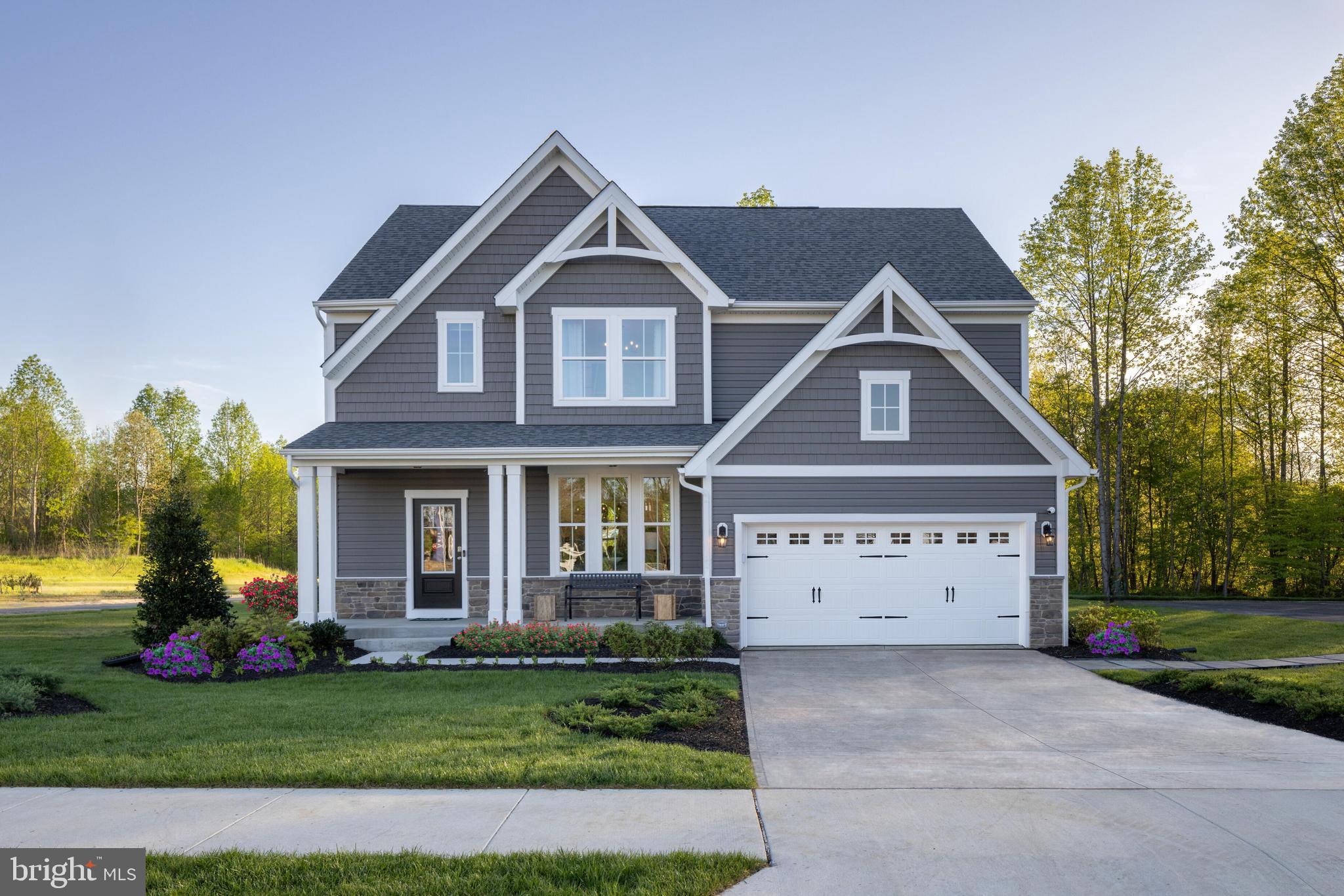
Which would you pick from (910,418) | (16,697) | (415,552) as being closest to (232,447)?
(415,552)

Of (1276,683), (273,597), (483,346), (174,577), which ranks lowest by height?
(1276,683)

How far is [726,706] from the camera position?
8680mm

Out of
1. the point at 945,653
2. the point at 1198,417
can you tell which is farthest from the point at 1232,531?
the point at 945,653

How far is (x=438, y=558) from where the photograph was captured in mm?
14805

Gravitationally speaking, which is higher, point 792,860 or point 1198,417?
point 1198,417

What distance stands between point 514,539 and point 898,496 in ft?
21.3

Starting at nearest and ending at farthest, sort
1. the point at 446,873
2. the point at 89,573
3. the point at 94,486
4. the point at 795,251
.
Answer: the point at 446,873 → the point at 795,251 → the point at 89,573 → the point at 94,486

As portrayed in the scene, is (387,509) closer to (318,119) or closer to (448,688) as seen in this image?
(448,688)

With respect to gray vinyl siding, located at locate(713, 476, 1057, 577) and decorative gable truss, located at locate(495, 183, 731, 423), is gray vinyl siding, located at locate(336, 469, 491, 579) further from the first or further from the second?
gray vinyl siding, located at locate(713, 476, 1057, 577)

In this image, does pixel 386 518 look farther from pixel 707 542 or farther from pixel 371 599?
pixel 707 542

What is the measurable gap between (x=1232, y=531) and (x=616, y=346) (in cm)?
2278

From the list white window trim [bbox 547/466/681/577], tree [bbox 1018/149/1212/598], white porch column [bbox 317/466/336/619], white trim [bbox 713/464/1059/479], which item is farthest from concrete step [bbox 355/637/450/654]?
tree [bbox 1018/149/1212/598]

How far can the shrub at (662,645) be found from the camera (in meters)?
11.4

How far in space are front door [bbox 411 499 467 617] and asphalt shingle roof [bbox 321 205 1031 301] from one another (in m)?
4.39
